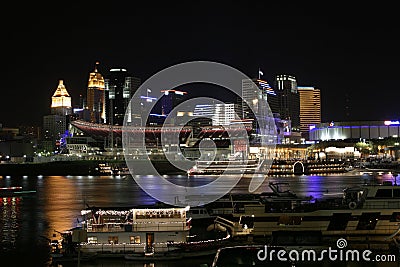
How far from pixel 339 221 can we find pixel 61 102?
121598 millimetres

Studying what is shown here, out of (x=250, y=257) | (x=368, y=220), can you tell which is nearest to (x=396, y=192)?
(x=368, y=220)

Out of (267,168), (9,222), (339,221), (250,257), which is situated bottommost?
(9,222)

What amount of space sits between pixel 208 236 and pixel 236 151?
74.9 metres

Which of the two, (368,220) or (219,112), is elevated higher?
(219,112)

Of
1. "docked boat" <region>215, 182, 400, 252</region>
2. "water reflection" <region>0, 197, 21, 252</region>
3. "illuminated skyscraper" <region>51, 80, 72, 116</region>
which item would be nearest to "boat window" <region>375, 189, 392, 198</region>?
"docked boat" <region>215, 182, 400, 252</region>

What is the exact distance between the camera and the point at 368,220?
42.5ft

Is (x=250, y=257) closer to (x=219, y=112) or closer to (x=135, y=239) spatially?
(x=135, y=239)

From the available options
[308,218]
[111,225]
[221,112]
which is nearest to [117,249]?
[111,225]

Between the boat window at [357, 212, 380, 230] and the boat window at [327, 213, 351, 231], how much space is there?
1.02 ft

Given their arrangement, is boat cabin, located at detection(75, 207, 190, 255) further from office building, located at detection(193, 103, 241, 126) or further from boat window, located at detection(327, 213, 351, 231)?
office building, located at detection(193, 103, 241, 126)

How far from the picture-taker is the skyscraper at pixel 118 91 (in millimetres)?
136350

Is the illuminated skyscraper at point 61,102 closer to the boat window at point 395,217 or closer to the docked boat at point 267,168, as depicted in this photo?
the docked boat at point 267,168

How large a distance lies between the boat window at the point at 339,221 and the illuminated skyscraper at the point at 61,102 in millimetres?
121133

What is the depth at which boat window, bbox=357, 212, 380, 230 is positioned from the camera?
12938 millimetres
